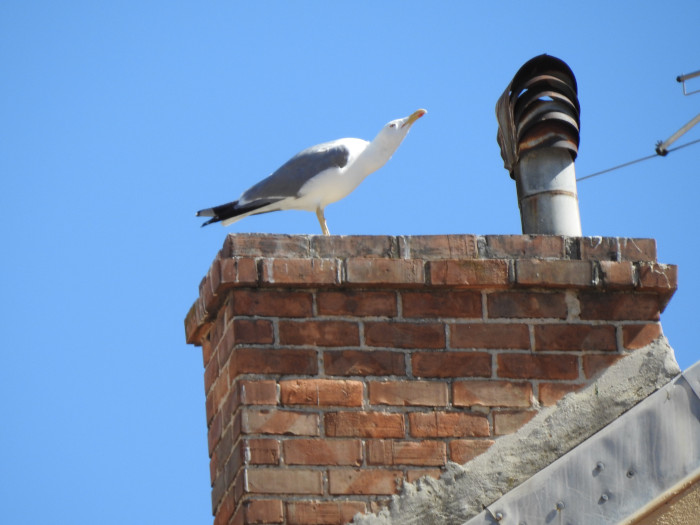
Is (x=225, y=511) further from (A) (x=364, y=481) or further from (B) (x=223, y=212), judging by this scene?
(B) (x=223, y=212)

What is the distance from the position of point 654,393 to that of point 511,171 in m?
1.48

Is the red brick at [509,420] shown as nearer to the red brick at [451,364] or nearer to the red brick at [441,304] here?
the red brick at [451,364]

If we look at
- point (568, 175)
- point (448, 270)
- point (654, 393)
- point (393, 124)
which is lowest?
point (654, 393)

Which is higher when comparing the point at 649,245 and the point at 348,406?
the point at 649,245

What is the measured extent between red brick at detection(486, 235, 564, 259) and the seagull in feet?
5.91

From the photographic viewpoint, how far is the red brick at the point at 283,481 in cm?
348

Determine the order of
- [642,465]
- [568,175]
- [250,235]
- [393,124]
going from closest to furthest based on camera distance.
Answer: [642,465], [250,235], [568,175], [393,124]

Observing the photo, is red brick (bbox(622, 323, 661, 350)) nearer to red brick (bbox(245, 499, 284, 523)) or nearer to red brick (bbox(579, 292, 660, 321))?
red brick (bbox(579, 292, 660, 321))

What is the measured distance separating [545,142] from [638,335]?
1090mm

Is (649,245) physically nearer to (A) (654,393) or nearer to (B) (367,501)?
(A) (654,393)

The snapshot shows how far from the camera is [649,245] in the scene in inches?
153

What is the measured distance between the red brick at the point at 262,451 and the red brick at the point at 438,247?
701 millimetres

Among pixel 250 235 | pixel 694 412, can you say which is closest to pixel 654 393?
pixel 694 412

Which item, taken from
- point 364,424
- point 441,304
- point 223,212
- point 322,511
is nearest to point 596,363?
point 441,304
